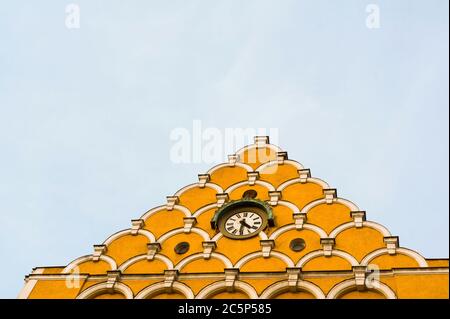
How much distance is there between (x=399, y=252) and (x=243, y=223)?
4.42 m

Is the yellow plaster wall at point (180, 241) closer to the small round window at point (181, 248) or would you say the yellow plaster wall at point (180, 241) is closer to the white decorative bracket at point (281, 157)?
the small round window at point (181, 248)

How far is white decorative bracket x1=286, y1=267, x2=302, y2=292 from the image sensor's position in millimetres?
18547

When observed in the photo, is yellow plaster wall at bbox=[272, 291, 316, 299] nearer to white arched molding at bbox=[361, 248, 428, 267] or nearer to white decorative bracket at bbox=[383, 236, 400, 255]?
white arched molding at bbox=[361, 248, 428, 267]

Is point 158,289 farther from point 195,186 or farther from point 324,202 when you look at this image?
point 324,202

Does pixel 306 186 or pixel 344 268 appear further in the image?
pixel 306 186

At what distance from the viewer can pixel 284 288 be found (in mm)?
18609

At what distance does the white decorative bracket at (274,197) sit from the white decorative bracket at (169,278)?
3.75 metres

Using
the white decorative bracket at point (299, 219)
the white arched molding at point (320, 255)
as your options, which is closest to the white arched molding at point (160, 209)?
the white decorative bracket at point (299, 219)

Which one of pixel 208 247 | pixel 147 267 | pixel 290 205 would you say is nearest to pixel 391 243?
pixel 290 205
